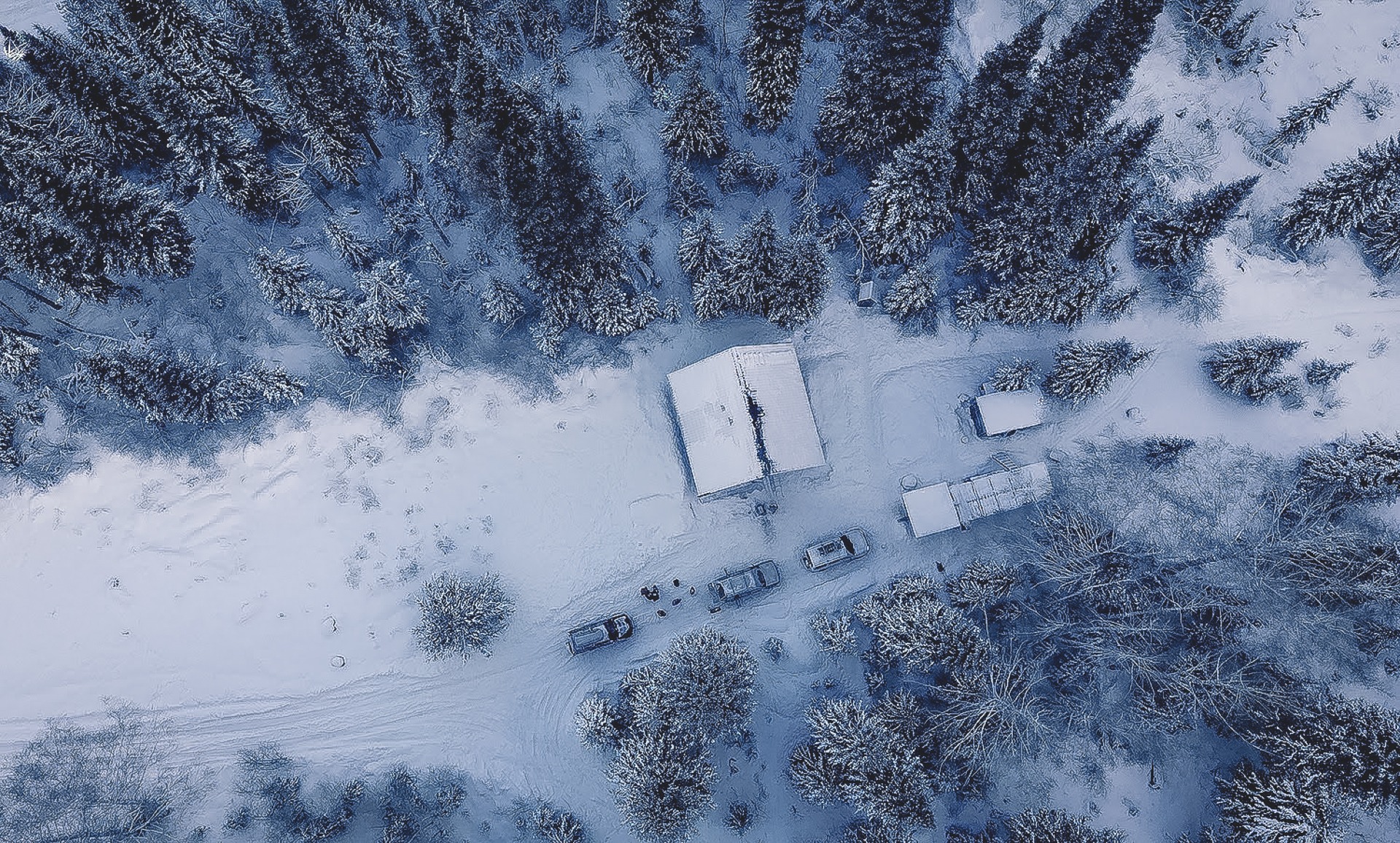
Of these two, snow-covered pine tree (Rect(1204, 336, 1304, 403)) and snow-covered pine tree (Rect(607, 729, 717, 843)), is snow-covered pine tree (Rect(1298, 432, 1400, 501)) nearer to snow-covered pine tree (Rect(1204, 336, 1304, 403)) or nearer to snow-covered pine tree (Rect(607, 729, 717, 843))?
snow-covered pine tree (Rect(1204, 336, 1304, 403))

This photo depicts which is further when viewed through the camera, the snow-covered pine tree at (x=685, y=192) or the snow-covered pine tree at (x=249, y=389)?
the snow-covered pine tree at (x=685, y=192)

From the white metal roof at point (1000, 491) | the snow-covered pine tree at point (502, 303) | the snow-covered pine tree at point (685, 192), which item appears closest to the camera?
the white metal roof at point (1000, 491)

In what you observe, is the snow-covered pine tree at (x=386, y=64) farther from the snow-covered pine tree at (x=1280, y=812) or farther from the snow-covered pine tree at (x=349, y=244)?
the snow-covered pine tree at (x=1280, y=812)

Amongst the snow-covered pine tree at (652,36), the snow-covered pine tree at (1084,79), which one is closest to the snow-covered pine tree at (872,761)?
the snow-covered pine tree at (1084,79)

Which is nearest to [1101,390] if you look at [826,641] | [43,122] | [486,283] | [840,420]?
[840,420]

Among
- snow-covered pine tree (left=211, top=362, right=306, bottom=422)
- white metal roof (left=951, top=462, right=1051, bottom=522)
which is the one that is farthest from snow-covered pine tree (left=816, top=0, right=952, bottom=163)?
snow-covered pine tree (left=211, top=362, right=306, bottom=422)

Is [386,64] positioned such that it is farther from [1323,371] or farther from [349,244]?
[1323,371]
